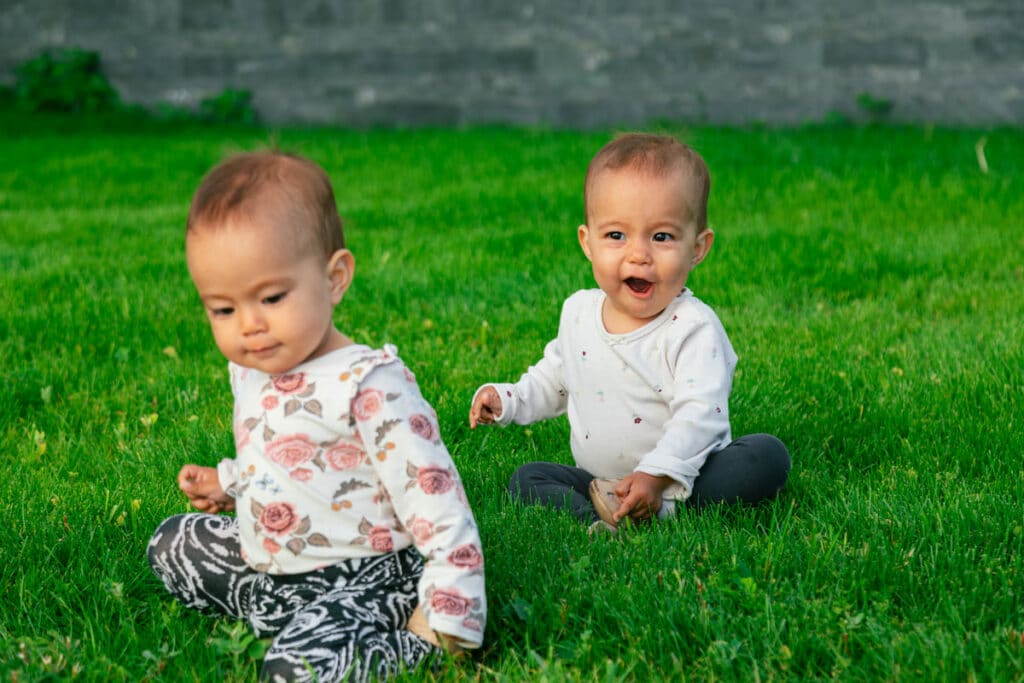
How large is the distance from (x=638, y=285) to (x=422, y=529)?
1114mm

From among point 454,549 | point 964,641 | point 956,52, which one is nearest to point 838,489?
point 964,641

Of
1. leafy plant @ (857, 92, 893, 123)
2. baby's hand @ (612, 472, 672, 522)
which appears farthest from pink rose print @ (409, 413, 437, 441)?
leafy plant @ (857, 92, 893, 123)

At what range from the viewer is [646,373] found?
3.16m

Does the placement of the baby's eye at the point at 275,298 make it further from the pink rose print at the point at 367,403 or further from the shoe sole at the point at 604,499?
the shoe sole at the point at 604,499

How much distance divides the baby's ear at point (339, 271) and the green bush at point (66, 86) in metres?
12.4

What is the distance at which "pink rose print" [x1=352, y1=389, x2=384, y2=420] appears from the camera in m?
2.30

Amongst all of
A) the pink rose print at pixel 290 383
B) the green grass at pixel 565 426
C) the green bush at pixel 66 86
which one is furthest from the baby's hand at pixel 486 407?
the green bush at pixel 66 86

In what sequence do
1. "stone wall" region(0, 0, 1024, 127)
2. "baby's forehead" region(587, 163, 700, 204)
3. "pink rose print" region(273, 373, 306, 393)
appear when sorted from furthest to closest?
"stone wall" region(0, 0, 1024, 127)
"baby's forehead" region(587, 163, 700, 204)
"pink rose print" region(273, 373, 306, 393)

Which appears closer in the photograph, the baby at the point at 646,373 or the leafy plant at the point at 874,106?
the baby at the point at 646,373

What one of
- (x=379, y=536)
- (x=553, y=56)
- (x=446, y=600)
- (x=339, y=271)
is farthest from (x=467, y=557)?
(x=553, y=56)

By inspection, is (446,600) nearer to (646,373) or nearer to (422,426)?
(422,426)

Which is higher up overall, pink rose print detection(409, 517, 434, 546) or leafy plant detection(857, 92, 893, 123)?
pink rose print detection(409, 517, 434, 546)

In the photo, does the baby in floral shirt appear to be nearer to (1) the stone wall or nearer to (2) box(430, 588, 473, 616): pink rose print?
(2) box(430, 588, 473, 616): pink rose print

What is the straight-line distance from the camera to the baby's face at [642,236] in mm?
3049
